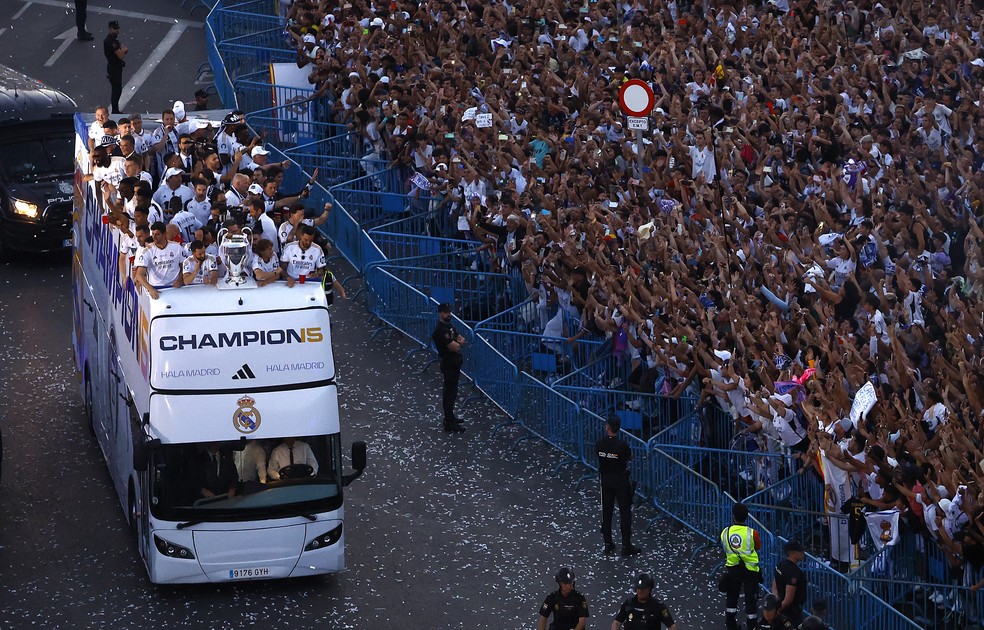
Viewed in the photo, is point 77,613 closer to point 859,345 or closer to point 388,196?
point 859,345

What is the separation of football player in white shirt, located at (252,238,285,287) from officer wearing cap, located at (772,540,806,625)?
18.7 ft

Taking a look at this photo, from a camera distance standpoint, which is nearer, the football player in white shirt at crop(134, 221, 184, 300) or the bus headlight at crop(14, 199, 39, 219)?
the football player in white shirt at crop(134, 221, 184, 300)

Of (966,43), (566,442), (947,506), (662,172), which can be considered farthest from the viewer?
(966,43)

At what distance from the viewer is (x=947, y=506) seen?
1529 centimetres

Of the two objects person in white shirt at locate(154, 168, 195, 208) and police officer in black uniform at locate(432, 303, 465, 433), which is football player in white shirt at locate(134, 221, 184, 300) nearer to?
person in white shirt at locate(154, 168, 195, 208)

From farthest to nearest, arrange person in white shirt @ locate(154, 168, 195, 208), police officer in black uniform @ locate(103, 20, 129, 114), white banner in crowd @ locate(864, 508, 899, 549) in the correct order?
police officer in black uniform @ locate(103, 20, 129, 114) → person in white shirt @ locate(154, 168, 195, 208) → white banner in crowd @ locate(864, 508, 899, 549)

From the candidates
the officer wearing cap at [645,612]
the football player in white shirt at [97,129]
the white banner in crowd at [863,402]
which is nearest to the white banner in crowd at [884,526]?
the white banner in crowd at [863,402]

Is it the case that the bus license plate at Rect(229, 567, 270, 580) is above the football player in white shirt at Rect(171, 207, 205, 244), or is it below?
below

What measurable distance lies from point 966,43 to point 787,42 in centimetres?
321

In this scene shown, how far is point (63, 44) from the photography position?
3619cm

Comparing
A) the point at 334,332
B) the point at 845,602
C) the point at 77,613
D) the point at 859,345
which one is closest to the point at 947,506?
the point at 845,602

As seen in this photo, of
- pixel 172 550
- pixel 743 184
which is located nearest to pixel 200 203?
pixel 172 550

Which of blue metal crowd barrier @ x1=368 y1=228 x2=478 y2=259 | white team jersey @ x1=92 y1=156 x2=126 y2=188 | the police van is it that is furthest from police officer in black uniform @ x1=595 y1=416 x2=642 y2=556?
the police van

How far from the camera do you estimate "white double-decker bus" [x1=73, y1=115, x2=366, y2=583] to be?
16406 mm
